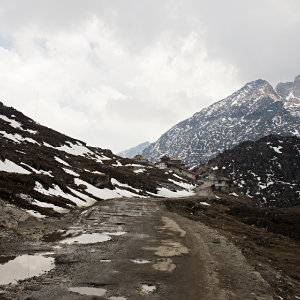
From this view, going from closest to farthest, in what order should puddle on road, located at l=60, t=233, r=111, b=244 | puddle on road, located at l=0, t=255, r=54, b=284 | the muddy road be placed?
the muddy road
puddle on road, located at l=0, t=255, r=54, b=284
puddle on road, located at l=60, t=233, r=111, b=244

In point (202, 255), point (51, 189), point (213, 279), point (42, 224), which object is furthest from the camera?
point (51, 189)

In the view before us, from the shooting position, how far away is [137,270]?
35.1ft

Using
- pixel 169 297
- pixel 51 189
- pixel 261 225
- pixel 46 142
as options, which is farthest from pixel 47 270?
pixel 46 142

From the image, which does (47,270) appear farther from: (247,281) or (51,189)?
(51,189)

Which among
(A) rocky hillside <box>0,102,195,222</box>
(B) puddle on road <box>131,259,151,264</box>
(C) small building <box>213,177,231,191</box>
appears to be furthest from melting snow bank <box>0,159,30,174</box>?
(C) small building <box>213,177,231,191</box>

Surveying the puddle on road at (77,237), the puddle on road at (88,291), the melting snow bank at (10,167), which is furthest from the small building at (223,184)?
the puddle on road at (88,291)

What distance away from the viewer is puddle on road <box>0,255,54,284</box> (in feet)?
29.4

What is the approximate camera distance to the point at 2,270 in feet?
31.1

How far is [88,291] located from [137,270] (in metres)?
2.86

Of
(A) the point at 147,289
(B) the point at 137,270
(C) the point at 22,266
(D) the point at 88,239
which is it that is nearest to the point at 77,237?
(D) the point at 88,239

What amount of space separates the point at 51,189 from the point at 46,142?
6968 centimetres

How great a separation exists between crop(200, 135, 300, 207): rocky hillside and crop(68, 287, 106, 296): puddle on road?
138546mm

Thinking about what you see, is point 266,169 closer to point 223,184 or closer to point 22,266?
point 223,184

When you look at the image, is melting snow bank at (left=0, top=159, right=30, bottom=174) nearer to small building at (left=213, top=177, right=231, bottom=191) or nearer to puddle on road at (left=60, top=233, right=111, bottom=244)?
puddle on road at (left=60, top=233, right=111, bottom=244)
